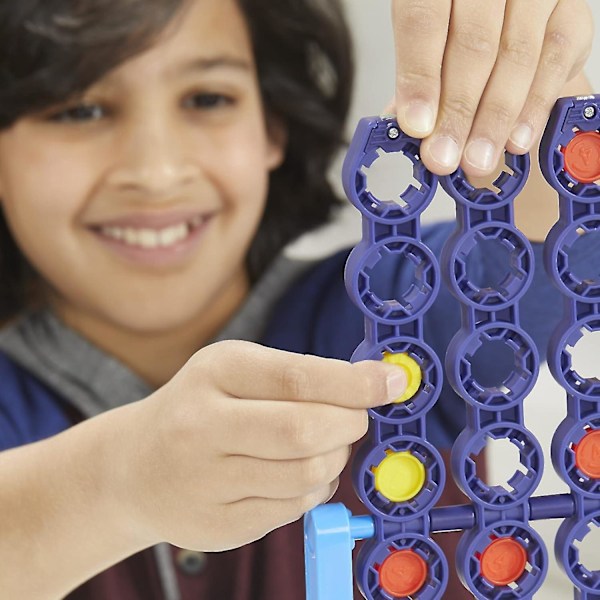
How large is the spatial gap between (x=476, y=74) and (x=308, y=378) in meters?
0.14

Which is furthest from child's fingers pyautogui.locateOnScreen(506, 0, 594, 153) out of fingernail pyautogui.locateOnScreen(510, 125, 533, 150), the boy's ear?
the boy's ear

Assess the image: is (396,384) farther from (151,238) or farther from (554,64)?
(151,238)

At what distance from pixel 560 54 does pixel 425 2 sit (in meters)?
0.06

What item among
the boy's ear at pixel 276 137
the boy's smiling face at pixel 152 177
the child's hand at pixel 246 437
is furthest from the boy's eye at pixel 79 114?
the child's hand at pixel 246 437

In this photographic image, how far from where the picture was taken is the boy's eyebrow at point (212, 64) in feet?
2.16

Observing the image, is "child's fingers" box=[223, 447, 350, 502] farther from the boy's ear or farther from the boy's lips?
the boy's ear

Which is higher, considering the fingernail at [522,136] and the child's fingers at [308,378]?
the fingernail at [522,136]

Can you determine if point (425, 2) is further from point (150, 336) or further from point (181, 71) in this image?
point (150, 336)

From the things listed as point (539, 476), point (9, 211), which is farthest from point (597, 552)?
point (9, 211)

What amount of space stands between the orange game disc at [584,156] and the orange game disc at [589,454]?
106 mm

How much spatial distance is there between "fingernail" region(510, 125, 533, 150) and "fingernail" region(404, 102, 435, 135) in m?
0.03

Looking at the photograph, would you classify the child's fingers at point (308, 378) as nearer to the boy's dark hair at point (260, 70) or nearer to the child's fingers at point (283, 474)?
the child's fingers at point (283, 474)

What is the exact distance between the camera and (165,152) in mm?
656

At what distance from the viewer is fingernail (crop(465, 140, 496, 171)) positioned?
0.33 m
